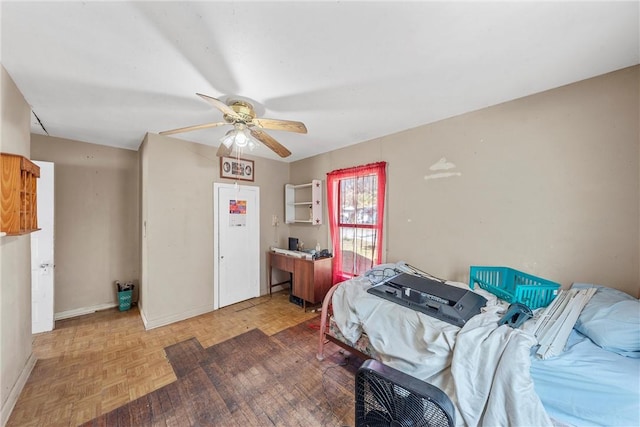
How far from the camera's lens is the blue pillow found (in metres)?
1.17

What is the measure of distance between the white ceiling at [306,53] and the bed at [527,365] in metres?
1.67

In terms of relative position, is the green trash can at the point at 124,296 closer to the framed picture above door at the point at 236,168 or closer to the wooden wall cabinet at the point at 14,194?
the wooden wall cabinet at the point at 14,194

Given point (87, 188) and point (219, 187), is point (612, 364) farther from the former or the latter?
point (87, 188)

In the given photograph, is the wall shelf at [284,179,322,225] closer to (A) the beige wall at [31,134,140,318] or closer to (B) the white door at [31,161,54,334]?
(A) the beige wall at [31,134,140,318]

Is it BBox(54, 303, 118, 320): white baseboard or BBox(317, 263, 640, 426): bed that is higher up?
BBox(317, 263, 640, 426): bed

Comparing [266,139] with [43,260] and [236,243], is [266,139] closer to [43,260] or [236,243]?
[236,243]

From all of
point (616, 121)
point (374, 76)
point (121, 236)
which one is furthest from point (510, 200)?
point (121, 236)

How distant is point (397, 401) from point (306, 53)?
1.99m

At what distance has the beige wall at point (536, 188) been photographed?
5.49 feet

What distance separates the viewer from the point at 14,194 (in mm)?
1561

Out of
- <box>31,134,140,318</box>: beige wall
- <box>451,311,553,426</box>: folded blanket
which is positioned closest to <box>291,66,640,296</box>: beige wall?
<box>451,311,553,426</box>: folded blanket

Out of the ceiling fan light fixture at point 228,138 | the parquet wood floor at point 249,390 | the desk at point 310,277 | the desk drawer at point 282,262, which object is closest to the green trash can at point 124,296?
the parquet wood floor at point 249,390

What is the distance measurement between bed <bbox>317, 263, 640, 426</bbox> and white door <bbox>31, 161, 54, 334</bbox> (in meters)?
4.00

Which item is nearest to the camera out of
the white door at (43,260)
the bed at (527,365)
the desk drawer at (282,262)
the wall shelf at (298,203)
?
the bed at (527,365)
